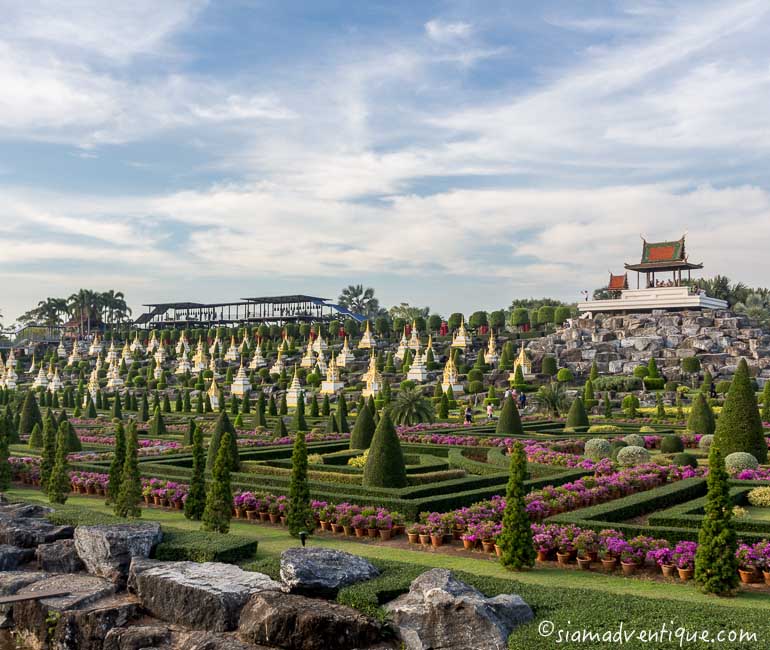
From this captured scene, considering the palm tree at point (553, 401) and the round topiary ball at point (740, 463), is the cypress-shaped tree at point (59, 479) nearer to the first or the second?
the round topiary ball at point (740, 463)

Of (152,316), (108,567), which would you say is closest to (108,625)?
(108,567)

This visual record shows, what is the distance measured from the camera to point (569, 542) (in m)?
15.0

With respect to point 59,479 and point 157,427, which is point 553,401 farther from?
point 59,479

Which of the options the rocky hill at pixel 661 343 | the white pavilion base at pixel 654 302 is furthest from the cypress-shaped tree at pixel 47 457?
the white pavilion base at pixel 654 302

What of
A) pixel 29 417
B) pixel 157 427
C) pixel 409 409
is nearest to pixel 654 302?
pixel 409 409

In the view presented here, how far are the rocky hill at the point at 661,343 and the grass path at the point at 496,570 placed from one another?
56459 mm

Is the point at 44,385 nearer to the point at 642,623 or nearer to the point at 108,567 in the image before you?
the point at 108,567

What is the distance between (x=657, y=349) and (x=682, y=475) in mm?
55636

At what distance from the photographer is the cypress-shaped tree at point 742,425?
25.6 m

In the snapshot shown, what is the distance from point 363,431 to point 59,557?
58.9 ft

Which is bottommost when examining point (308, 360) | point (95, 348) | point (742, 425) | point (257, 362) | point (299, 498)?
point (299, 498)

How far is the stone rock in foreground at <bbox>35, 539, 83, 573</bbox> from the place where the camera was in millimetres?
14188

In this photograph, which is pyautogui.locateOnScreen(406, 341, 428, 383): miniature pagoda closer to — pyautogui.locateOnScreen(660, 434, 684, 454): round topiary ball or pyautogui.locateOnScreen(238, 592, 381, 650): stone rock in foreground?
pyautogui.locateOnScreen(660, 434, 684, 454): round topiary ball

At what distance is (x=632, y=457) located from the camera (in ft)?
86.2
